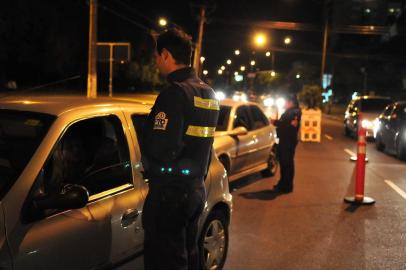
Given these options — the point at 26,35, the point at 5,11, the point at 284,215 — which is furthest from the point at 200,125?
the point at 26,35

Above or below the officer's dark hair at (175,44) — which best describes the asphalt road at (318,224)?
below

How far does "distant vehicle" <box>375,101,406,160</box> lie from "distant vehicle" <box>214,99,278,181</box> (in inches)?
185

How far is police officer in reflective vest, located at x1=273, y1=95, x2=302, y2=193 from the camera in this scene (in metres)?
9.29

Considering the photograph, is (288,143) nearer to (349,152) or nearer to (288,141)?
(288,141)

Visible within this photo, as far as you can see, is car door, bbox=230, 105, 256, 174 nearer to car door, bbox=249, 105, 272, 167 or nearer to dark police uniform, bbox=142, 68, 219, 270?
car door, bbox=249, 105, 272, 167

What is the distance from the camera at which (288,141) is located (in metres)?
9.33

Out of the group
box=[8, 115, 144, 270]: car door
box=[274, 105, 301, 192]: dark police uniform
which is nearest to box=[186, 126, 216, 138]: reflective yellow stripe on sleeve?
box=[8, 115, 144, 270]: car door

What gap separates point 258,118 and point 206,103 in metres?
7.36

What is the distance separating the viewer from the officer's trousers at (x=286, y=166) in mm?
9281

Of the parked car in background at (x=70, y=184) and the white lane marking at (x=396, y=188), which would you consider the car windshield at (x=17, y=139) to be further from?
the white lane marking at (x=396, y=188)

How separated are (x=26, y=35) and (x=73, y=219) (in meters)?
28.8

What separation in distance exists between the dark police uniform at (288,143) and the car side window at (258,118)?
2.73ft

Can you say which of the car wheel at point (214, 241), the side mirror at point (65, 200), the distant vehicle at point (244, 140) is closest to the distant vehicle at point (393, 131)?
the distant vehicle at point (244, 140)

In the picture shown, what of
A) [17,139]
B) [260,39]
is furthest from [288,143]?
[260,39]
